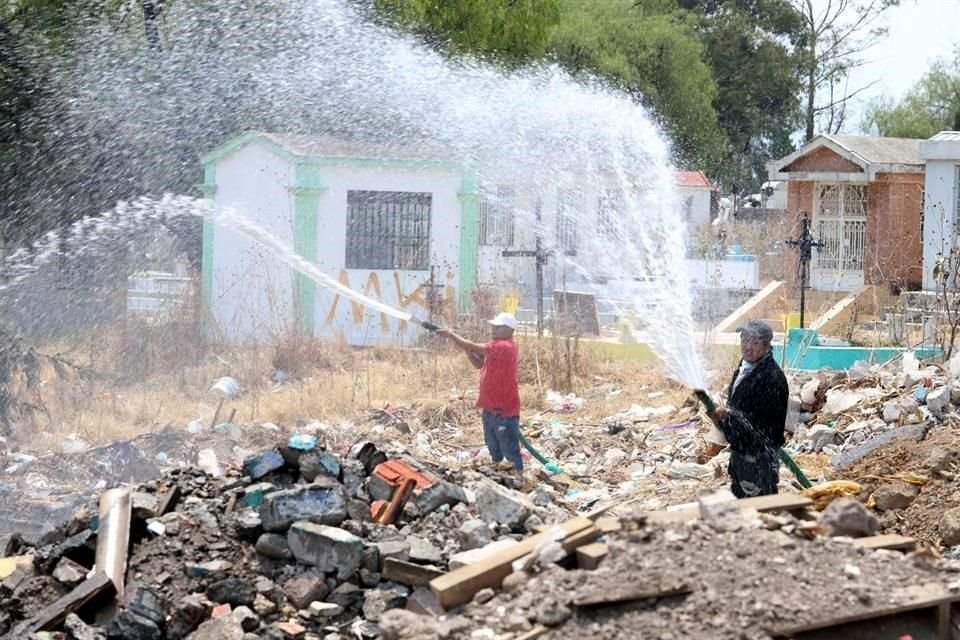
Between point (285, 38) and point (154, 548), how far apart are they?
46.5 feet

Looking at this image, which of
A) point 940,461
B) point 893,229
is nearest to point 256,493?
point 940,461

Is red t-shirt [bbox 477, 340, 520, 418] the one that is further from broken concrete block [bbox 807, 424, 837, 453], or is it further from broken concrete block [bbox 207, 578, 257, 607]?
broken concrete block [bbox 207, 578, 257, 607]

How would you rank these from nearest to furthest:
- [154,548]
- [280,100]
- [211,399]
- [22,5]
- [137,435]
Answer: [154,548] < [137,435] < [211,399] < [22,5] < [280,100]

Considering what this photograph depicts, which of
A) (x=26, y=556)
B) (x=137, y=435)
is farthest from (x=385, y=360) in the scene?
(x=26, y=556)

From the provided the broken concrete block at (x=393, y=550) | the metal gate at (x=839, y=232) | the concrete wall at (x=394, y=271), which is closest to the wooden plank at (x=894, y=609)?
the broken concrete block at (x=393, y=550)

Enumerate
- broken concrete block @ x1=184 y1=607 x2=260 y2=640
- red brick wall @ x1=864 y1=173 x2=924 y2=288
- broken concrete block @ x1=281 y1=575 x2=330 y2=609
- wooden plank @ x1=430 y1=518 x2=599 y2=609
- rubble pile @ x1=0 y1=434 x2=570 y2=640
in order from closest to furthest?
wooden plank @ x1=430 y1=518 x2=599 y2=609, broken concrete block @ x1=184 y1=607 x2=260 y2=640, rubble pile @ x1=0 y1=434 x2=570 y2=640, broken concrete block @ x1=281 y1=575 x2=330 y2=609, red brick wall @ x1=864 y1=173 x2=924 y2=288

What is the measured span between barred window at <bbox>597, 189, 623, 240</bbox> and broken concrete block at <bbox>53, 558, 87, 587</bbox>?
14848mm

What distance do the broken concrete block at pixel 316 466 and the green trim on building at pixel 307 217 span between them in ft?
36.4

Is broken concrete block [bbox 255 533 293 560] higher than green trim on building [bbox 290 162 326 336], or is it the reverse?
green trim on building [bbox 290 162 326 336]

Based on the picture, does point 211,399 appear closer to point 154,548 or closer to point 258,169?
point 258,169

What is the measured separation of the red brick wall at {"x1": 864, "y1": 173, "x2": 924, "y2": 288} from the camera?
25944 millimetres

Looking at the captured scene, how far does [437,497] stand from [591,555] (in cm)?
216

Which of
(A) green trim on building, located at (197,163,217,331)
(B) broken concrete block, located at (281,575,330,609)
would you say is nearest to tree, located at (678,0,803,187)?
(A) green trim on building, located at (197,163,217,331)

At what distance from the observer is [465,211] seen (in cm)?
1992
